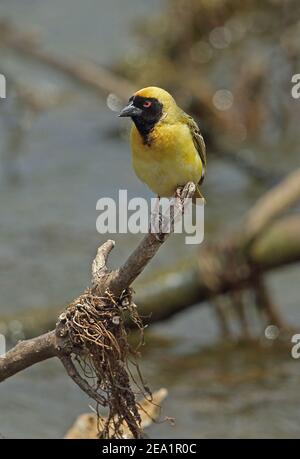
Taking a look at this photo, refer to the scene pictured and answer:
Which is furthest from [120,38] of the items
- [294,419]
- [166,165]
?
[166,165]

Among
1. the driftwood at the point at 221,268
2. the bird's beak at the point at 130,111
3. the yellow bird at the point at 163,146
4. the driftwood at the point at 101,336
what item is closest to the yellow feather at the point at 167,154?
the yellow bird at the point at 163,146

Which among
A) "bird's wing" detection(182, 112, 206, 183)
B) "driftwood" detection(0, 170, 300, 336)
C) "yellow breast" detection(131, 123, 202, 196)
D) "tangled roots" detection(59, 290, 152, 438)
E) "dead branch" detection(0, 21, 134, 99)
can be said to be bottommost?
"tangled roots" detection(59, 290, 152, 438)

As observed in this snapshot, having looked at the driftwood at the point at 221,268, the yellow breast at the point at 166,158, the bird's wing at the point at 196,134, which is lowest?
the yellow breast at the point at 166,158

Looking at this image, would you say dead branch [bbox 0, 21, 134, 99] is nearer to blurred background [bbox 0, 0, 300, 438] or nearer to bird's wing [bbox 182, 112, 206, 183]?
blurred background [bbox 0, 0, 300, 438]

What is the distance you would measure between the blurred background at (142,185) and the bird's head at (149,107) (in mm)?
3079

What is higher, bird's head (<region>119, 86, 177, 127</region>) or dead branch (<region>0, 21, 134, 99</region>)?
dead branch (<region>0, 21, 134, 99</region>)

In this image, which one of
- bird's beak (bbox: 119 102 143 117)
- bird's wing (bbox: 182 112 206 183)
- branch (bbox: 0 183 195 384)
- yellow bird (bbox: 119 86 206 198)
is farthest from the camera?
bird's wing (bbox: 182 112 206 183)

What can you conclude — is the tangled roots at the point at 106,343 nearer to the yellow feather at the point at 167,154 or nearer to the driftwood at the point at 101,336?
the driftwood at the point at 101,336

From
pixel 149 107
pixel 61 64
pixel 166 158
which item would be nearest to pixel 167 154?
pixel 166 158

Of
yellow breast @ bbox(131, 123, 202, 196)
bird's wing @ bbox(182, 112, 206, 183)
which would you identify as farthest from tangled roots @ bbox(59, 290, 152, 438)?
bird's wing @ bbox(182, 112, 206, 183)

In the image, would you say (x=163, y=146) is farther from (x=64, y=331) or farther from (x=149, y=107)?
(x=64, y=331)

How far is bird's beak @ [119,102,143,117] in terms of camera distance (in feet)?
16.2

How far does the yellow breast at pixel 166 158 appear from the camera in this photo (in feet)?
16.9

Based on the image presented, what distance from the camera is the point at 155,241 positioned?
457cm
